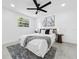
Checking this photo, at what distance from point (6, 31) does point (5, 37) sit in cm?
48

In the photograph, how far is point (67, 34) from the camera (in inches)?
184

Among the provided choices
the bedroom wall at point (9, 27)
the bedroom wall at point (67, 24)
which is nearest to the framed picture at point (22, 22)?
the bedroom wall at point (9, 27)

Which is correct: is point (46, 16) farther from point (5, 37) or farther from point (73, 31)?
point (5, 37)

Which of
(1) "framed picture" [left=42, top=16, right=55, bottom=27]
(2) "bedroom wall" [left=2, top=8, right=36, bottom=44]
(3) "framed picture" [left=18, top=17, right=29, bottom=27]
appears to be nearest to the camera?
(2) "bedroom wall" [left=2, top=8, right=36, bottom=44]

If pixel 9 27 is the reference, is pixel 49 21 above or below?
above

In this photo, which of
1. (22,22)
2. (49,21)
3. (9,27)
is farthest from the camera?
(22,22)

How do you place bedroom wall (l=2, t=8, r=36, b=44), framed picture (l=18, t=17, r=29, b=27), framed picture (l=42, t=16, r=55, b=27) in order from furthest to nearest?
framed picture (l=18, t=17, r=29, b=27) → framed picture (l=42, t=16, r=55, b=27) → bedroom wall (l=2, t=8, r=36, b=44)

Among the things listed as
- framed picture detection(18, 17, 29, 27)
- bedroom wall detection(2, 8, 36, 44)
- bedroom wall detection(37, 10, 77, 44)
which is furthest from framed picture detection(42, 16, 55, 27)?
bedroom wall detection(2, 8, 36, 44)

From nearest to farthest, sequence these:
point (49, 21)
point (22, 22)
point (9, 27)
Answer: point (9, 27) → point (49, 21) → point (22, 22)

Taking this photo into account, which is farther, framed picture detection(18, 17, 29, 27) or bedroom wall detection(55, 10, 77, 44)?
framed picture detection(18, 17, 29, 27)

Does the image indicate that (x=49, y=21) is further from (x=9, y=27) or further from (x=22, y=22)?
(x=9, y=27)

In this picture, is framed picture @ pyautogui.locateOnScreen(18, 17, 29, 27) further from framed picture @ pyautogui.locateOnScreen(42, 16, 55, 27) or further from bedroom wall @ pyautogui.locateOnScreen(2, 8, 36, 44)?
framed picture @ pyautogui.locateOnScreen(42, 16, 55, 27)

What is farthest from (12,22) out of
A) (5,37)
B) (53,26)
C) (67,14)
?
(67,14)

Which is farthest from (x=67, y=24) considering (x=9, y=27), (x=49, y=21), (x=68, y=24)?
(x=9, y=27)
